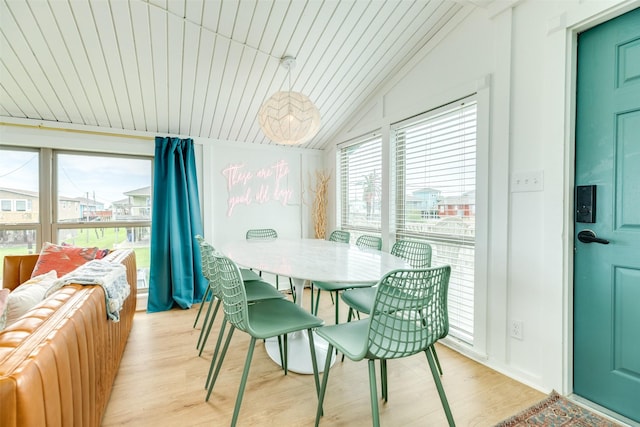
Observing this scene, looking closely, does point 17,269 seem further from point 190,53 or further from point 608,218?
point 608,218

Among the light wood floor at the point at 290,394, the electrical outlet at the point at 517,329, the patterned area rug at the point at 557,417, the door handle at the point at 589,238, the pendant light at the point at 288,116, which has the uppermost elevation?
the pendant light at the point at 288,116

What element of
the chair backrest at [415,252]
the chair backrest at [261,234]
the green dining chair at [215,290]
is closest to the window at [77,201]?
the chair backrest at [261,234]

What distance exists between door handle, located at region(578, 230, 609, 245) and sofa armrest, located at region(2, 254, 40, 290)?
394cm

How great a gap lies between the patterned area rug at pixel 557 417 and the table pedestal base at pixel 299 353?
3.54 ft

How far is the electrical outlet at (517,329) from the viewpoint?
1.86 metres

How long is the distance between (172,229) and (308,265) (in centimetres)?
217

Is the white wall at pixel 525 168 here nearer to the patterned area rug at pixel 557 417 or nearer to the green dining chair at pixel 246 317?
the patterned area rug at pixel 557 417

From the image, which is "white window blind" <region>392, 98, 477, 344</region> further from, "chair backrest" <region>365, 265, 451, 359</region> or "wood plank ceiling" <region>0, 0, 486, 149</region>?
"chair backrest" <region>365, 265, 451, 359</region>

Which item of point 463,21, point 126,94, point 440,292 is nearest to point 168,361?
point 440,292

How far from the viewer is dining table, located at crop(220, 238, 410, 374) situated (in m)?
1.46

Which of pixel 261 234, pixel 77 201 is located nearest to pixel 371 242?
pixel 261 234

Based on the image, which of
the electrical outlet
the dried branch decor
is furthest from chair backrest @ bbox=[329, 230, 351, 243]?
the electrical outlet

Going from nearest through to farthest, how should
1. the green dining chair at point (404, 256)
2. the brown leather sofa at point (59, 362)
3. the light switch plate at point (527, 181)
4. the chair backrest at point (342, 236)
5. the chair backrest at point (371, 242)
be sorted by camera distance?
the brown leather sofa at point (59, 362)
the light switch plate at point (527, 181)
the green dining chair at point (404, 256)
the chair backrest at point (371, 242)
the chair backrest at point (342, 236)

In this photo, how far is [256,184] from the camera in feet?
12.7
